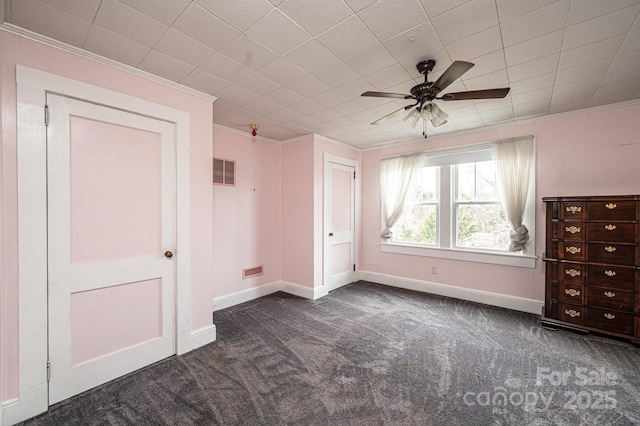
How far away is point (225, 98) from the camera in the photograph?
2854mm

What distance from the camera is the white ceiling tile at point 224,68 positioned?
2.14m

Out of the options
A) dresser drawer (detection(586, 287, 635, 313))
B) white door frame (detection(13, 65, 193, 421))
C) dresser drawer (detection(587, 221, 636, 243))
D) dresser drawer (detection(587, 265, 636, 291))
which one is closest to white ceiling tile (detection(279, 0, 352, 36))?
white door frame (detection(13, 65, 193, 421))

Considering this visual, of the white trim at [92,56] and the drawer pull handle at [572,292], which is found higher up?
the white trim at [92,56]

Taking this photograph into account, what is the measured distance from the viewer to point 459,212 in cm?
422

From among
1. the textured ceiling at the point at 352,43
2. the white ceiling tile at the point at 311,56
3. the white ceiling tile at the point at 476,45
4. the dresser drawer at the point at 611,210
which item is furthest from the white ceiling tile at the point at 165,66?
the dresser drawer at the point at 611,210

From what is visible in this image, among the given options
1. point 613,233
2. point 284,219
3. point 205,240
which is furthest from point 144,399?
point 613,233

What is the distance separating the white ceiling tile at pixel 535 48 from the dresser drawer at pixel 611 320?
8.78 ft

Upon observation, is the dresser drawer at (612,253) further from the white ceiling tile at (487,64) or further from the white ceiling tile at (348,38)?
the white ceiling tile at (348,38)

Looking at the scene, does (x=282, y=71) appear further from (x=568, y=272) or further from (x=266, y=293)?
(x=568, y=272)

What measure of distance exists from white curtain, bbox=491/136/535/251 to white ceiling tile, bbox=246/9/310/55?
3.27 m

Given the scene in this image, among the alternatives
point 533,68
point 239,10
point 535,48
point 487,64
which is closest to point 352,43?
point 239,10

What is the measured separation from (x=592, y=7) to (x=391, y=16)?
118cm

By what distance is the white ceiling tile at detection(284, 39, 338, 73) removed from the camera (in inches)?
77.6

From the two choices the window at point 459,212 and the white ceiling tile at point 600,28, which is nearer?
the white ceiling tile at point 600,28
